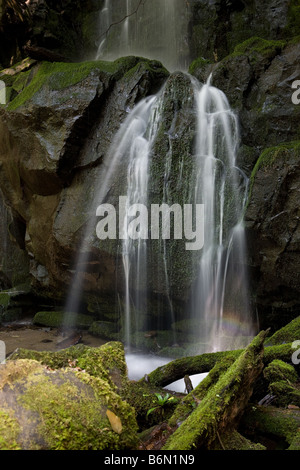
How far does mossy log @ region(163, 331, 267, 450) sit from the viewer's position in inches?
76.8

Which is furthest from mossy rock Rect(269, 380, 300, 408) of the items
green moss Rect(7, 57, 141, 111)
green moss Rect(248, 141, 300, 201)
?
green moss Rect(7, 57, 141, 111)

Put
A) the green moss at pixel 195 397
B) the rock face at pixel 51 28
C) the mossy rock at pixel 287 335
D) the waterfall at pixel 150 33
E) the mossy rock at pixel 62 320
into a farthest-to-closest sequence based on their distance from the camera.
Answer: the waterfall at pixel 150 33
the rock face at pixel 51 28
the mossy rock at pixel 62 320
the mossy rock at pixel 287 335
the green moss at pixel 195 397

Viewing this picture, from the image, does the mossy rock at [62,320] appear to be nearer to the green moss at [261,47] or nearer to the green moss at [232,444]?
the green moss at [232,444]

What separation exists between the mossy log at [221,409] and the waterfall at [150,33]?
1184cm

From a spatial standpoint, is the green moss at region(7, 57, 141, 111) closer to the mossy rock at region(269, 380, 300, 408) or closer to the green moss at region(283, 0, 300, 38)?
the green moss at region(283, 0, 300, 38)

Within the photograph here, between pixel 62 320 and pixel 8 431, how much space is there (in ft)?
28.7

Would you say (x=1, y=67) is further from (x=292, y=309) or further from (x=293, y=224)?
(x=292, y=309)

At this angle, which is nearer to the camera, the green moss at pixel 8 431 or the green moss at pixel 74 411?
the green moss at pixel 8 431

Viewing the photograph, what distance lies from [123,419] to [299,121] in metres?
7.48

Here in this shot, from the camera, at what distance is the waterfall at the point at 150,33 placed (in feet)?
40.8

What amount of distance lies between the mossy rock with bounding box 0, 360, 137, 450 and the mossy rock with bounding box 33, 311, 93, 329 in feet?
26.0

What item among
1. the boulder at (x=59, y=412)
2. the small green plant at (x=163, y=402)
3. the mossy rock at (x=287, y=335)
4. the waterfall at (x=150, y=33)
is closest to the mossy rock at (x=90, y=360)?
the boulder at (x=59, y=412)

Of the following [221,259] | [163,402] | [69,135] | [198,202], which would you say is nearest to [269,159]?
[198,202]

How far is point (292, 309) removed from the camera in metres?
7.16
